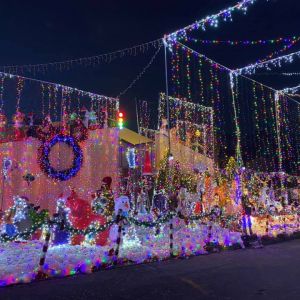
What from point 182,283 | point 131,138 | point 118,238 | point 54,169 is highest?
point 131,138

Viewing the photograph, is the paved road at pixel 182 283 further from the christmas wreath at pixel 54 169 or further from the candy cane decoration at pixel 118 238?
the christmas wreath at pixel 54 169

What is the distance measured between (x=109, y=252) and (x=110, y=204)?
3.58 m

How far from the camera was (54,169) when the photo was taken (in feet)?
52.4

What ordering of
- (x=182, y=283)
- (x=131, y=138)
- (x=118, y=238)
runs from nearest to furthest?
1. (x=182, y=283)
2. (x=118, y=238)
3. (x=131, y=138)

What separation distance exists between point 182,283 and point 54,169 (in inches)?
391

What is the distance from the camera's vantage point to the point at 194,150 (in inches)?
945

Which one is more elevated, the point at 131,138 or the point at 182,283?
the point at 131,138

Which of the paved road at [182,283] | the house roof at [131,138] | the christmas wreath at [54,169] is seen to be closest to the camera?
the paved road at [182,283]

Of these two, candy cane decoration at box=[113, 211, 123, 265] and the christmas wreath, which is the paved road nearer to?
candy cane decoration at box=[113, 211, 123, 265]

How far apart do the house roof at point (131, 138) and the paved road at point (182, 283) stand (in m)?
12.2

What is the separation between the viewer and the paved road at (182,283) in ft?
20.9

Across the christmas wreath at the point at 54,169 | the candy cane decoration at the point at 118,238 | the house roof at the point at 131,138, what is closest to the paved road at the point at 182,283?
the candy cane decoration at the point at 118,238

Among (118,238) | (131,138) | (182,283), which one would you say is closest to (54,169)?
(131,138)

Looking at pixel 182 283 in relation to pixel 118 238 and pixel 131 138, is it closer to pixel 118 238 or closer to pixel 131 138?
pixel 118 238
